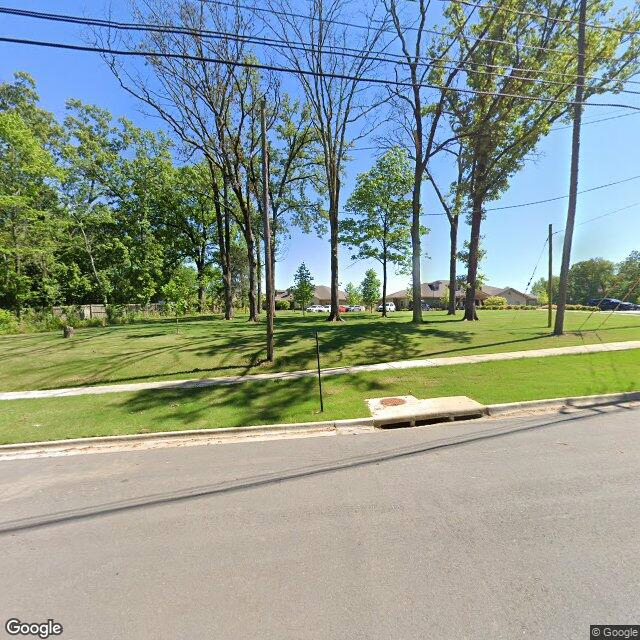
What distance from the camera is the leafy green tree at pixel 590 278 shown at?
7181 centimetres

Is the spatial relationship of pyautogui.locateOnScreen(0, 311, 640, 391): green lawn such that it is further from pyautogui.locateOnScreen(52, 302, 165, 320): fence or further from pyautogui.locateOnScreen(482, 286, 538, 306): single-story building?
pyautogui.locateOnScreen(482, 286, 538, 306): single-story building

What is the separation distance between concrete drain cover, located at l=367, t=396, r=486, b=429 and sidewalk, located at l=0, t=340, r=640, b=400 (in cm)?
295

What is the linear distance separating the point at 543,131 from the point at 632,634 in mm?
21939

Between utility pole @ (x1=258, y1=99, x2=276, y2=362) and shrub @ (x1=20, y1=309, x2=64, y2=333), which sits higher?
utility pole @ (x1=258, y1=99, x2=276, y2=362)

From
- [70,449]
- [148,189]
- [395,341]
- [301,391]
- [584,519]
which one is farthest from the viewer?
[148,189]

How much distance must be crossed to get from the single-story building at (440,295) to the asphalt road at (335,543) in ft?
179

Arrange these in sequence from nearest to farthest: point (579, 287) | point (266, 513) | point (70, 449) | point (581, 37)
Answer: point (266, 513)
point (70, 449)
point (581, 37)
point (579, 287)

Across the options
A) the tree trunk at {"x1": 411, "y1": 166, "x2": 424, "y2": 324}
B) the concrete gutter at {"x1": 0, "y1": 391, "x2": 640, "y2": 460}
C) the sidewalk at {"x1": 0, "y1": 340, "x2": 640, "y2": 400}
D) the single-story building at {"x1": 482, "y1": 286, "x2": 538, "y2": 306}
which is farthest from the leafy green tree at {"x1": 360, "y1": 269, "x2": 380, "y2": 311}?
the single-story building at {"x1": 482, "y1": 286, "x2": 538, "y2": 306}

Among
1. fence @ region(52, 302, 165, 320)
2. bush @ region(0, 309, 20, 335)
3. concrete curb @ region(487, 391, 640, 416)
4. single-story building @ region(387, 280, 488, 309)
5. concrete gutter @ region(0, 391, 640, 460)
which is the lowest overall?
concrete gutter @ region(0, 391, 640, 460)

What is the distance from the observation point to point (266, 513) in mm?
3523

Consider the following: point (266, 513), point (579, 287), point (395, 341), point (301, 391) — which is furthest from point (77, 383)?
point (579, 287)

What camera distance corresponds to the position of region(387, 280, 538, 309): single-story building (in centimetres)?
6225

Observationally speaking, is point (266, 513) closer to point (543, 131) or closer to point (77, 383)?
point (77, 383)

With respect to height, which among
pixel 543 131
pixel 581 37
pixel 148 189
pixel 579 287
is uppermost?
pixel 148 189
